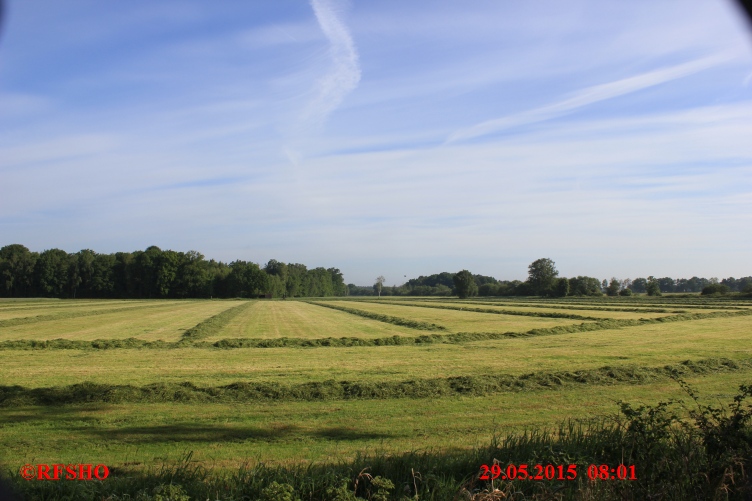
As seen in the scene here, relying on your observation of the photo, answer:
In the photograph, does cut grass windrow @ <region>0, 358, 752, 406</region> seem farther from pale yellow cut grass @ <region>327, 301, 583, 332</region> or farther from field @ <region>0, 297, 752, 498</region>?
pale yellow cut grass @ <region>327, 301, 583, 332</region>

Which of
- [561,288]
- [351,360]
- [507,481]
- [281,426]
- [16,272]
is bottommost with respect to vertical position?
[351,360]

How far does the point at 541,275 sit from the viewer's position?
128m

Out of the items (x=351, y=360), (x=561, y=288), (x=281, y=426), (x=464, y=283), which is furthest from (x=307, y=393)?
(x=464, y=283)

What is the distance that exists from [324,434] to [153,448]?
9.08ft

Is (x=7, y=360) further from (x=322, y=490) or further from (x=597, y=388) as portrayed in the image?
(x=597, y=388)

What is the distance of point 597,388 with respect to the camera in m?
13.1

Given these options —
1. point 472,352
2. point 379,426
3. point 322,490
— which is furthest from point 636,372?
point 322,490

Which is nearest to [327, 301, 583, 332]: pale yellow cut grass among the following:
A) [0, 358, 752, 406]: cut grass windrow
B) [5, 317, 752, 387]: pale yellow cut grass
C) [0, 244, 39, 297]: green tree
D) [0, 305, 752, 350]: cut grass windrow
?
[0, 305, 752, 350]: cut grass windrow

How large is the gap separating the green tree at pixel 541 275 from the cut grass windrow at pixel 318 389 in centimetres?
11322

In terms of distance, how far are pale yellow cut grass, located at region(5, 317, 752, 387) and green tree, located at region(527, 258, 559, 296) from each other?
10211cm

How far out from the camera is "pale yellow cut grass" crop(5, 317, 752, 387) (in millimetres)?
14523

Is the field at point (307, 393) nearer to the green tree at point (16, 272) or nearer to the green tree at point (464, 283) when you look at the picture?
the green tree at point (16, 272)

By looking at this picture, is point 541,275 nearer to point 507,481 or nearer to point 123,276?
point 123,276

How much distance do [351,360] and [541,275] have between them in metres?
117
